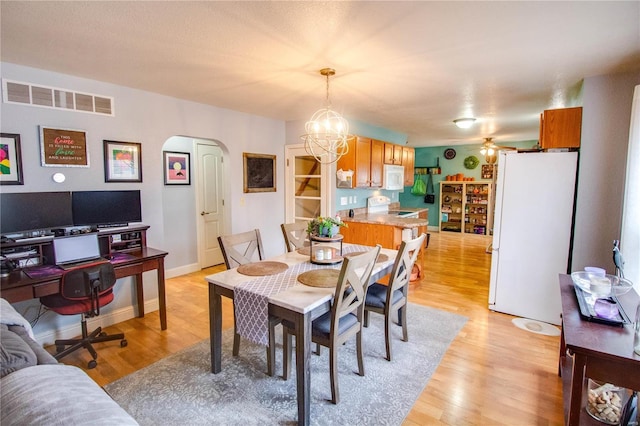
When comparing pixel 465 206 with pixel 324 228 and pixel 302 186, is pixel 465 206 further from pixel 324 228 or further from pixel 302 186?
pixel 324 228

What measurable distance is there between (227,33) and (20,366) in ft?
6.58

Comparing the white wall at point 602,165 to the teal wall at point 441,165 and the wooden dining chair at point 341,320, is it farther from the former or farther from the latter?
the teal wall at point 441,165

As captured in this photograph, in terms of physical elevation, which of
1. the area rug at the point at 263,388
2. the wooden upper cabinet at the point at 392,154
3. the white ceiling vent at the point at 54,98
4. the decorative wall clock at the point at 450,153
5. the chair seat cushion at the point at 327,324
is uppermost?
the decorative wall clock at the point at 450,153

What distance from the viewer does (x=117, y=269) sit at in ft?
9.27

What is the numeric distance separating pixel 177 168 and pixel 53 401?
4.07 m

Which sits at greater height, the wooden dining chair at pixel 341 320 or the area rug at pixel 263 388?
the wooden dining chair at pixel 341 320

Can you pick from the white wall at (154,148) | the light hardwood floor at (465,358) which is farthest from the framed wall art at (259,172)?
the light hardwood floor at (465,358)

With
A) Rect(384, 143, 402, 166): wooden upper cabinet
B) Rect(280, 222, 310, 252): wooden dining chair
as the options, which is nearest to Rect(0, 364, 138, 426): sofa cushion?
Rect(280, 222, 310, 252): wooden dining chair

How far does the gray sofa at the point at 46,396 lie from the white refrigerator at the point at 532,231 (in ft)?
11.6

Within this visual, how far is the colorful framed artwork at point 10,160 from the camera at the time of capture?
→ 2.54 m

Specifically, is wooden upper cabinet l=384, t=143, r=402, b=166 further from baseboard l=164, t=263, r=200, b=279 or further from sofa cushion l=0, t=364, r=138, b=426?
sofa cushion l=0, t=364, r=138, b=426

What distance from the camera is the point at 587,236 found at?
118 inches

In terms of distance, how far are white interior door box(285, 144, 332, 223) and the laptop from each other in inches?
110

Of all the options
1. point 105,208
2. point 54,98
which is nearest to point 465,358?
point 105,208
